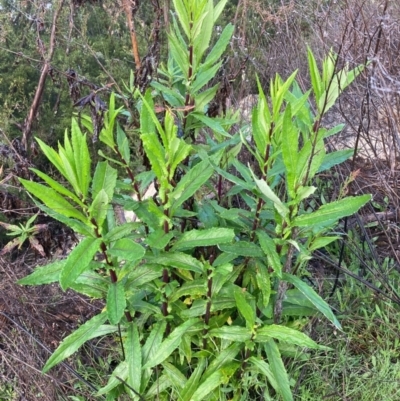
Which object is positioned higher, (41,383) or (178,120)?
(178,120)

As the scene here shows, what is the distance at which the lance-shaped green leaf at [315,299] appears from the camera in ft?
5.73

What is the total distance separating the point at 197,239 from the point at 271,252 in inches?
10.4

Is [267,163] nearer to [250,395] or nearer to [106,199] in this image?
[106,199]

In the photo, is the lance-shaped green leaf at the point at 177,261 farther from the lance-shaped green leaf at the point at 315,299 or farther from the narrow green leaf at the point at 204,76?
the narrow green leaf at the point at 204,76

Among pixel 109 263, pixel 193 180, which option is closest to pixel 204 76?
pixel 193 180

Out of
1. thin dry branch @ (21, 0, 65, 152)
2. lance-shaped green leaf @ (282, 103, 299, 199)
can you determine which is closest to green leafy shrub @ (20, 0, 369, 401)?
lance-shaped green leaf @ (282, 103, 299, 199)

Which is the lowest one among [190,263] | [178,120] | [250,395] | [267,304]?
[250,395]

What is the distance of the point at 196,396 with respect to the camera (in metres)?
1.89

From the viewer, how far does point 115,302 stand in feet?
5.40

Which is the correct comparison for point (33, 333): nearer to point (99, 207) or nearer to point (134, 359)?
point (134, 359)

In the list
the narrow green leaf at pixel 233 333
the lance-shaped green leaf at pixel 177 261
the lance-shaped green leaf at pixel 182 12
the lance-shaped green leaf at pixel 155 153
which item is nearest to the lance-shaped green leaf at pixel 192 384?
the narrow green leaf at pixel 233 333

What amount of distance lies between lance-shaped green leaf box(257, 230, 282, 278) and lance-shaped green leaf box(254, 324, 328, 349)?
0.83ft

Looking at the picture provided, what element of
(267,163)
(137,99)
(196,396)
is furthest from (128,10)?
(196,396)

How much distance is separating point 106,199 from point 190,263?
402mm
